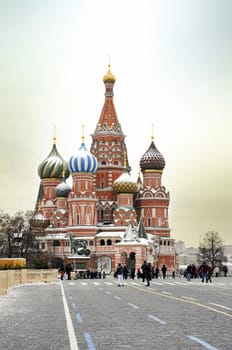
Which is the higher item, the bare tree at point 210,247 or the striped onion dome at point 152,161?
the striped onion dome at point 152,161

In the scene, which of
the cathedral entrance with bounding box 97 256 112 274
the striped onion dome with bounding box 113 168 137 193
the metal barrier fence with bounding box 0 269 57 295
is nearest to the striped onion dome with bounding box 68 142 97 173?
the striped onion dome with bounding box 113 168 137 193

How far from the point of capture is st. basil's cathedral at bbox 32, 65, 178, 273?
388 ft

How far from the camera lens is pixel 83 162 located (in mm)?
120375

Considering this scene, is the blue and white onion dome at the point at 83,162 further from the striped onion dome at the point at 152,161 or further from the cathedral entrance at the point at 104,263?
the cathedral entrance at the point at 104,263

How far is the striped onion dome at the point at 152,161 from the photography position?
427 ft

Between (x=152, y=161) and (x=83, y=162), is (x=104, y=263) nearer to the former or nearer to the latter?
(x=83, y=162)

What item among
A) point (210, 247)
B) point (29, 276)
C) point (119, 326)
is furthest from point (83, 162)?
point (119, 326)

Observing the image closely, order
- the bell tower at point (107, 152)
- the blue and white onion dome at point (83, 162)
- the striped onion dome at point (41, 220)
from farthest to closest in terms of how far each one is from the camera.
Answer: the striped onion dome at point (41, 220)
the bell tower at point (107, 152)
the blue and white onion dome at point (83, 162)

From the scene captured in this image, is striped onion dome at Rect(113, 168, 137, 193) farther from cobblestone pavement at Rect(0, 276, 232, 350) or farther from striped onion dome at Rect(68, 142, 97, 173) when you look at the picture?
cobblestone pavement at Rect(0, 276, 232, 350)

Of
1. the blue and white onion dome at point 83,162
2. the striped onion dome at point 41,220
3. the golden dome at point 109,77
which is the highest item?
the golden dome at point 109,77

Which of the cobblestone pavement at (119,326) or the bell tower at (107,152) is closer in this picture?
the cobblestone pavement at (119,326)

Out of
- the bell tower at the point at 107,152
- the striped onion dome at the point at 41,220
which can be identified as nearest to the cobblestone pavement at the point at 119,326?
the bell tower at the point at 107,152

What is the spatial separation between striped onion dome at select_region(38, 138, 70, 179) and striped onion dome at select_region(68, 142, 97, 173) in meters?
12.8

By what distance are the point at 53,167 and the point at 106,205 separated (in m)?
14.0
